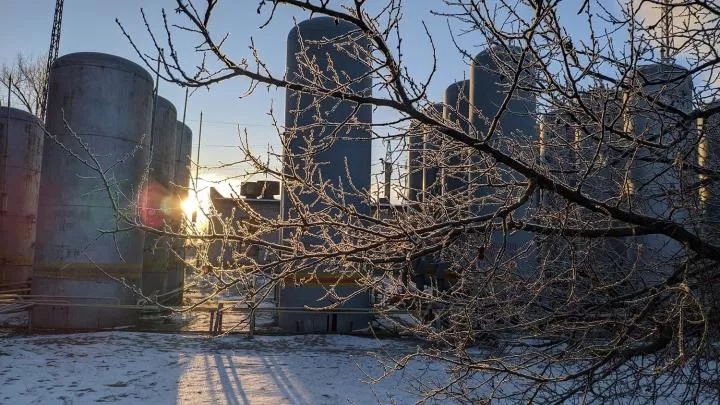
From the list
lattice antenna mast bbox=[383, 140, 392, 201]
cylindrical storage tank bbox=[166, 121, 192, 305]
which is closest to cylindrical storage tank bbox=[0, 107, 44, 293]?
cylindrical storage tank bbox=[166, 121, 192, 305]

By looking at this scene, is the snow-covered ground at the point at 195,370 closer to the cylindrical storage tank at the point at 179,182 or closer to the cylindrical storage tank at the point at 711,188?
the cylindrical storage tank at the point at 711,188

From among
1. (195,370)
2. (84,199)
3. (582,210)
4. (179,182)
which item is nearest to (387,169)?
(582,210)

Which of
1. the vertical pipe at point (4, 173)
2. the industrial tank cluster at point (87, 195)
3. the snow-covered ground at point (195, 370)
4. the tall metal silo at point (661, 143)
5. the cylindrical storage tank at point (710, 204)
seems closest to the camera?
the tall metal silo at point (661, 143)

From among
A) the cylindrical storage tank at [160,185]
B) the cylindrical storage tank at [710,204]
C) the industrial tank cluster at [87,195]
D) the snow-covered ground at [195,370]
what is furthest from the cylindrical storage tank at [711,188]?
the cylindrical storage tank at [160,185]

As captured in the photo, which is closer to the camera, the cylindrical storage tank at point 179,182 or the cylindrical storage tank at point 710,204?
the cylindrical storage tank at point 710,204

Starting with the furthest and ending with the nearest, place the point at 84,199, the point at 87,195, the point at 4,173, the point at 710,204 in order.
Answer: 1. the point at 4,173
2. the point at 87,195
3. the point at 84,199
4. the point at 710,204

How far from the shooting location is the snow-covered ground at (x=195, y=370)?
6773mm

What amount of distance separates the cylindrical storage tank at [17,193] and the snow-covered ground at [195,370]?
361 inches

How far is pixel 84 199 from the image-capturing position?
11844 mm

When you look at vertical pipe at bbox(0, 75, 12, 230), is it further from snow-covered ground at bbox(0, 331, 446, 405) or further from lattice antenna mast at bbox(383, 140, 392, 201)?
lattice antenna mast at bbox(383, 140, 392, 201)

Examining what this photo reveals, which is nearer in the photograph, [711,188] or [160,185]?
[711,188]

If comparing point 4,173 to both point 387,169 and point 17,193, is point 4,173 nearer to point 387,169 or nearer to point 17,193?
point 17,193

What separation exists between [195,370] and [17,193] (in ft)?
44.6

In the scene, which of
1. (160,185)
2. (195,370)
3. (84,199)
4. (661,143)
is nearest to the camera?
(661,143)
